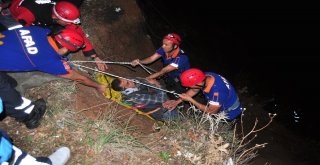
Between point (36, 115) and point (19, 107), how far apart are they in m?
0.26

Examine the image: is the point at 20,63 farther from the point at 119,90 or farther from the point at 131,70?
the point at 131,70

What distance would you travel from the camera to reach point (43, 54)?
151 inches

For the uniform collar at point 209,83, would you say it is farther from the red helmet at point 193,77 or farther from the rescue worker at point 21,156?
the rescue worker at point 21,156

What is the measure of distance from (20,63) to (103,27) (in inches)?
116

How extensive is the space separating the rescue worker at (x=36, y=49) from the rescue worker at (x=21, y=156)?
3.51 ft

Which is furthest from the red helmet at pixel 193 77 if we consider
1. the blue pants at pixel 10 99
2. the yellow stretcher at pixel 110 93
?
the blue pants at pixel 10 99

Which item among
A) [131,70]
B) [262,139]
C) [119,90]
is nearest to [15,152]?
[119,90]

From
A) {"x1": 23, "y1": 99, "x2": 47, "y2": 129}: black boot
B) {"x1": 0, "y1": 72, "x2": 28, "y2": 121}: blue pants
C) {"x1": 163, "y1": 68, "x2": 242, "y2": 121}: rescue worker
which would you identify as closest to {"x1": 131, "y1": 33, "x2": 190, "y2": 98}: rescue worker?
{"x1": 163, "y1": 68, "x2": 242, "y2": 121}: rescue worker

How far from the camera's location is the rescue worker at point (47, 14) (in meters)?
4.60

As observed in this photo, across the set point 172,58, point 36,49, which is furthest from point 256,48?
point 36,49

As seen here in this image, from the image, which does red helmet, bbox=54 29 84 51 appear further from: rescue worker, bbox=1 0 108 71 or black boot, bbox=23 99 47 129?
black boot, bbox=23 99 47 129

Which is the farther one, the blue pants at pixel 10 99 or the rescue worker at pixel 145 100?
the rescue worker at pixel 145 100

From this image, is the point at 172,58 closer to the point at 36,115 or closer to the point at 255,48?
the point at 36,115

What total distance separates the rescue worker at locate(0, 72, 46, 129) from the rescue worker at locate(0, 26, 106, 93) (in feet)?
0.85
